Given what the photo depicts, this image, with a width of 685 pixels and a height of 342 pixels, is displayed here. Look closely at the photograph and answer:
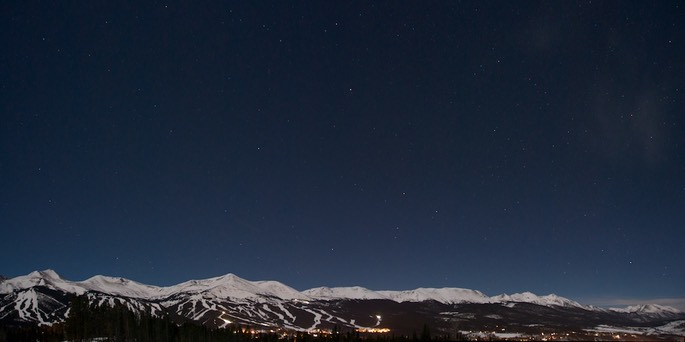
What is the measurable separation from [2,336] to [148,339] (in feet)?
161

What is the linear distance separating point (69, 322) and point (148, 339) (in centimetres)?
2726

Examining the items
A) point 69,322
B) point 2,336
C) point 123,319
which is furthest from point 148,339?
point 2,336

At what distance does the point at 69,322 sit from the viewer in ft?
620

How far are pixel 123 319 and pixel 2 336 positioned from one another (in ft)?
132

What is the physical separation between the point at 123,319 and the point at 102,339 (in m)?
10.2

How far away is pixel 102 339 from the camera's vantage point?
191 metres

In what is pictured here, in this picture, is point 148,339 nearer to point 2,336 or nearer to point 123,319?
point 123,319

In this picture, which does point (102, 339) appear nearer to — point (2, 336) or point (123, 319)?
point (123, 319)

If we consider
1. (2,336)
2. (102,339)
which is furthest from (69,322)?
(2,336)

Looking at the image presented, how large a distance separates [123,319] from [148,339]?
38.4 ft

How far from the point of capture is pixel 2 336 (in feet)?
626

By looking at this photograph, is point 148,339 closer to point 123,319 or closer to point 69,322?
point 123,319

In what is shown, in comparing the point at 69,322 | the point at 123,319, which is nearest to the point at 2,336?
the point at 69,322

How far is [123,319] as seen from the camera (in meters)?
199
